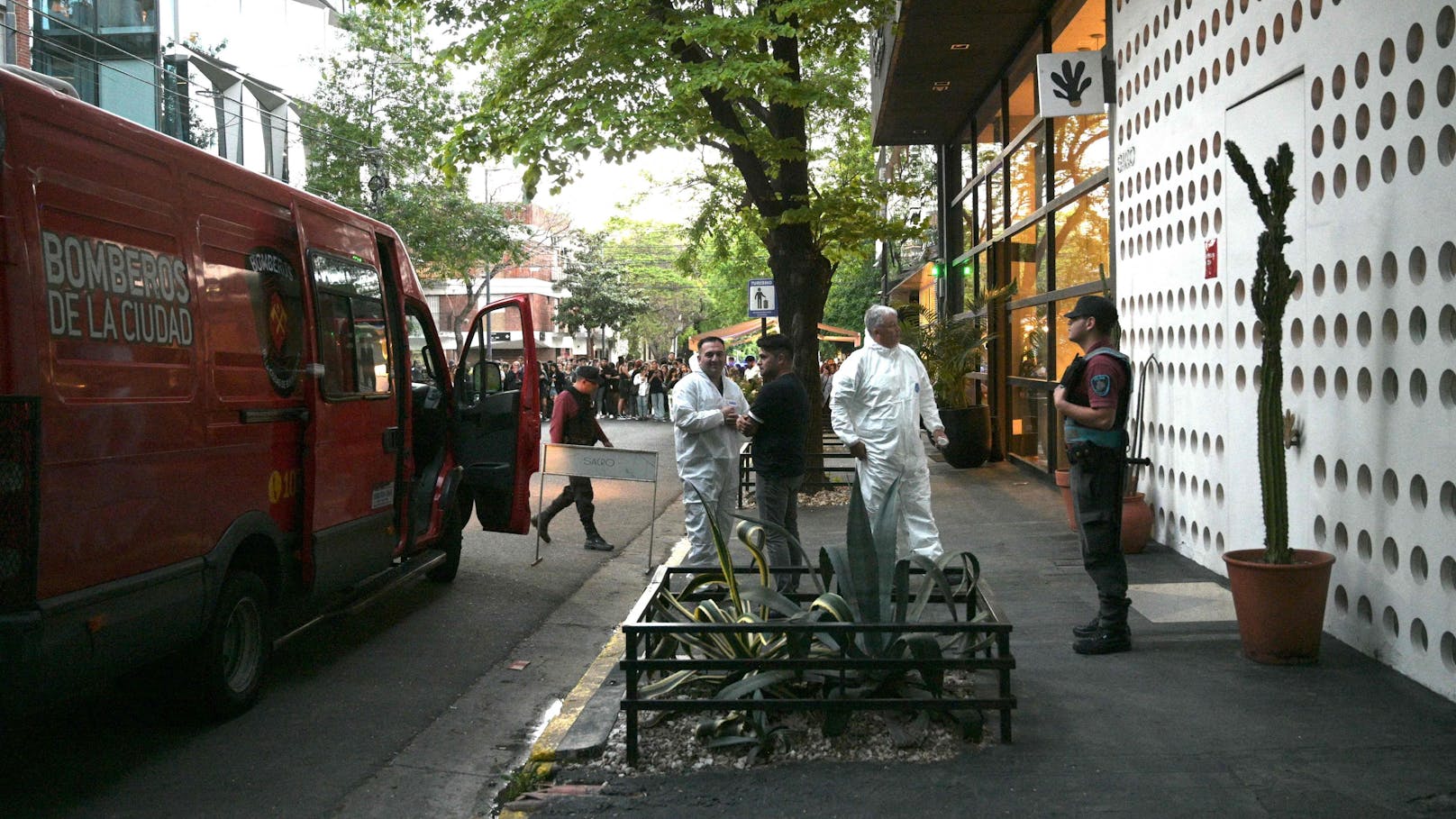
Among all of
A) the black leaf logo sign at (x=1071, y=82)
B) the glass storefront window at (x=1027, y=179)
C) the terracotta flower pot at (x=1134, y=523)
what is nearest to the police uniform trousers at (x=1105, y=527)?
the terracotta flower pot at (x=1134, y=523)

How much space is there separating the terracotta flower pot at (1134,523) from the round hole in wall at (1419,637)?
12.4 feet

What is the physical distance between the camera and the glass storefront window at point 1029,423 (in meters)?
15.1

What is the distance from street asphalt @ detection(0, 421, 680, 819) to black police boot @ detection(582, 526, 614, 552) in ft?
8.08

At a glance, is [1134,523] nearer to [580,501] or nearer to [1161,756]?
[580,501]

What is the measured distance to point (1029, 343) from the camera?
1566 cm

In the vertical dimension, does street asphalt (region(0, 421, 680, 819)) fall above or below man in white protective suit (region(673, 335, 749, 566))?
below

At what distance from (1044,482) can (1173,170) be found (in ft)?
20.0

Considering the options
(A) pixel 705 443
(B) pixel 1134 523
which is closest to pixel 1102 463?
(A) pixel 705 443

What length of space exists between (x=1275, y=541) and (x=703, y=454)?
12.4 ft

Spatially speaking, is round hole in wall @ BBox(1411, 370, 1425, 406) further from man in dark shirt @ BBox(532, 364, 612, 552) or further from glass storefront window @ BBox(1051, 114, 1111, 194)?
man in dark shirt @ BBox(532, 364, 612, 552)

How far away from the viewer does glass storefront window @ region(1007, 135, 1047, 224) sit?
1455 cm

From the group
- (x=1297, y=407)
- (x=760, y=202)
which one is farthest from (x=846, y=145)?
(x=1297, y=407)

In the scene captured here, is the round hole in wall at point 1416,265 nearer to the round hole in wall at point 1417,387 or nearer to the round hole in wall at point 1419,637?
the round hole in wall at point 1417,387

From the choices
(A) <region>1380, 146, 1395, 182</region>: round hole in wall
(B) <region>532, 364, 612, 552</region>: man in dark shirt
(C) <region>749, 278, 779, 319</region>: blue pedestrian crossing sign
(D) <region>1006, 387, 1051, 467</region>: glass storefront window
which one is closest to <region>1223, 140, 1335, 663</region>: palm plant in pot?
(A) <region>1380, 146, 1395, 182</region>: round hole in wall
